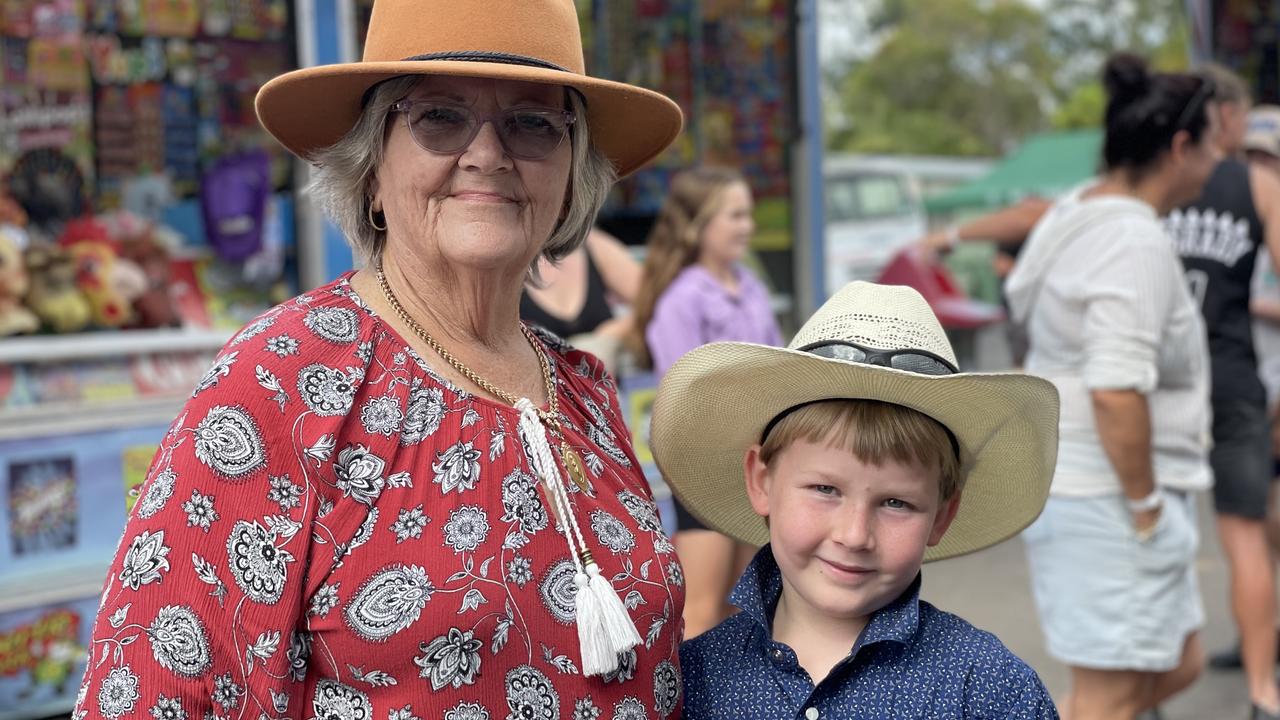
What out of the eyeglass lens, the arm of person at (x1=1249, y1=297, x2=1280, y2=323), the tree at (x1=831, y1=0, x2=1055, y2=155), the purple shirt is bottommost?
the tree at (x1=831, y1=0, x2=1055, y2=155)

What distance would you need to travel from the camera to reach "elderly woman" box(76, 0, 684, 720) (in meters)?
1.46

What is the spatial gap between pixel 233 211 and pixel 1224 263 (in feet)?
11.3

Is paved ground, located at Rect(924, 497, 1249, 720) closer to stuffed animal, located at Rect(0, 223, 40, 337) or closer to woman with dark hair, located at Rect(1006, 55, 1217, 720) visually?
woman with dark hair, located at Rect(1006, 55, 1217, 720)

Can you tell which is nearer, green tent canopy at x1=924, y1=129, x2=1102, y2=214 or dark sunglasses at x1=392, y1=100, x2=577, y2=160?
dark sunglasses at x1=392, y1=100, x2=577, y2=160

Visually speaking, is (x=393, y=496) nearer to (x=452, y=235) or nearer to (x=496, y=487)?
(x=496, y=487)

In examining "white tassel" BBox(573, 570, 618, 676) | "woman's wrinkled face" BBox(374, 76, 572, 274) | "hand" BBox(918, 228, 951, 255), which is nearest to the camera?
"white tassel" BBox(573, 570, 618, 676)

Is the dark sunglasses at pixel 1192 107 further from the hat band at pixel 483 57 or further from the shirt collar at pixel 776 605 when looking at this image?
the hat band at pixel 483 57

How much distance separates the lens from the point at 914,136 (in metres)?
39.9

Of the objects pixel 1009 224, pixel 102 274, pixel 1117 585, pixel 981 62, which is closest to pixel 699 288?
pixel 1009 224

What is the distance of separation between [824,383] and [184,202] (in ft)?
12.2

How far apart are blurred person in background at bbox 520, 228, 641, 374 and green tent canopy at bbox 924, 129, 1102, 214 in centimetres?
1320

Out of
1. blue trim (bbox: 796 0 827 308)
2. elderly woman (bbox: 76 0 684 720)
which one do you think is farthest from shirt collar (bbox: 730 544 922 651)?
blue trim (bbox: 796 0 827 308)

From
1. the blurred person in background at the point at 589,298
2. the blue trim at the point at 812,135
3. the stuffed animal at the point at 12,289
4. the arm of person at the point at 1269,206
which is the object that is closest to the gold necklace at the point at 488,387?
the blurred person in background at the point at 589,298

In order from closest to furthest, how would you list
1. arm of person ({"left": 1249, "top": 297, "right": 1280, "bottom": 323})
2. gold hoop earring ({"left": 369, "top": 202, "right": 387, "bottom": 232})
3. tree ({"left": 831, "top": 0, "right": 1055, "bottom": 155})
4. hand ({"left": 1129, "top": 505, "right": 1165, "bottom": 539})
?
1. gold hoop earring ({"left": 369, "top": 202, "right": 387, "bottom": 232})
2. hand ({"left": 1129, "top": 505, "right": 1165, "bottom": 539})
3. arm of person ({"left": 1249, "top": 297, "right": 1280, "bottom": 323})
4. tree ({"left": 831, "top": 0, "right": 1055, "bottom": 155})
